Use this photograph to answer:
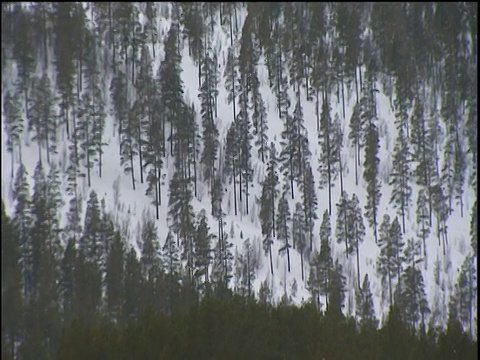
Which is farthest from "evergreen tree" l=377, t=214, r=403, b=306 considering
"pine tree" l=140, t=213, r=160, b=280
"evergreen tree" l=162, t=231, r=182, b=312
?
"pine tree" l=140, t=213, r=160, b=280

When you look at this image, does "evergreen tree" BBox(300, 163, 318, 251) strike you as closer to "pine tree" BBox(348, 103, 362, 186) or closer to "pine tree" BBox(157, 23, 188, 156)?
"pine tree" BBox(348, 103, 362, 186)

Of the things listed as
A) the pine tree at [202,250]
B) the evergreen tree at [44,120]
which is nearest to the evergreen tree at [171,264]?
Answer: the pine tree at [202,250]

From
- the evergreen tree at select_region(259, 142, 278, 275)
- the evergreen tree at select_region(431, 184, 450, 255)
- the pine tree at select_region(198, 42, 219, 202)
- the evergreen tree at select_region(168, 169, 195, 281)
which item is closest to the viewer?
the evergreen tree at select_region(168, 169, 195, 281)

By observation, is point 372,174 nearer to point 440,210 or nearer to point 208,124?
point 440,210

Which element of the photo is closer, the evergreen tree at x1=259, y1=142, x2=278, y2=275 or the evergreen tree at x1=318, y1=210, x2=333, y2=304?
Answer: the evergreen tree at x1=318, y1=210, x2=333, y2=304

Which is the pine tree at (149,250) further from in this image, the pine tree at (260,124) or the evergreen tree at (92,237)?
the pine tree at (260,124)

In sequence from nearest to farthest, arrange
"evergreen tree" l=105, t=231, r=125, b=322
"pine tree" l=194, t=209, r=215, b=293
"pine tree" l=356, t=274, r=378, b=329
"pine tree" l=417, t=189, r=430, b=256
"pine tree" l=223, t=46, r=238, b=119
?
"evergreen tree" l=105, t=231, r=125, b=322 < "pine tree" l=194, t=209, r=215, b=293 < "pine tree" l=356, t=274, r=378, b=329 < "pine tree" l=223, t=46, r=238, b=119 < "pine tree" l=417, t=189, r=430, b=256

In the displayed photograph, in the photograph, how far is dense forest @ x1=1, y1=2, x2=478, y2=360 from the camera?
58.6 feet

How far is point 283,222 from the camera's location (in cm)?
4794

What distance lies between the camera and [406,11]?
78.8 metres

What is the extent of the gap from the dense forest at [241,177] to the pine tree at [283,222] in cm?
23

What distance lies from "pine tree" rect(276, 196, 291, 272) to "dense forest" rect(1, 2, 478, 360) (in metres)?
0.23

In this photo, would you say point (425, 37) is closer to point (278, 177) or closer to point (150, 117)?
point (278, 177)

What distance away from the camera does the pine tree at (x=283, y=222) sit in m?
47.0
